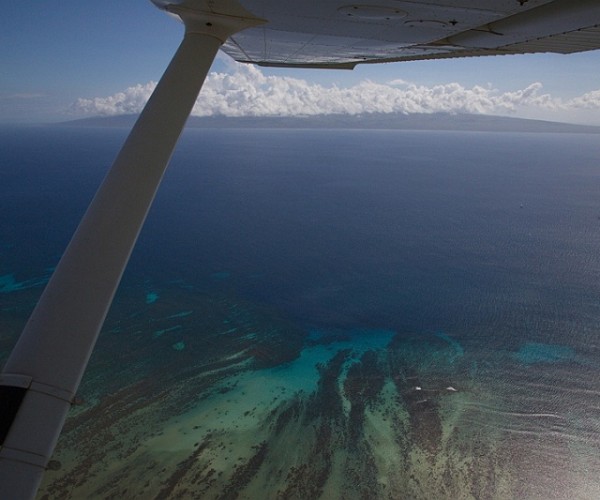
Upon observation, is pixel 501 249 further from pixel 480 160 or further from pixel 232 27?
pixel 480 160

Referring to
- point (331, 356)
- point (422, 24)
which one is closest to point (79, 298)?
point (422, 24)

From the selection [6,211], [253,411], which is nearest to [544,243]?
[253,411]

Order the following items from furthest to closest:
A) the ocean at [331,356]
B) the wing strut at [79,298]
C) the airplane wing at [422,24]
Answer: the ocean at [331,356] → the airplane wing at [422,24] → the wing strut at [79,298]

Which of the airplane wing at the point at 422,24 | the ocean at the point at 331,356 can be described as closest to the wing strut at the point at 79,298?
the ocean at the point at 331,356

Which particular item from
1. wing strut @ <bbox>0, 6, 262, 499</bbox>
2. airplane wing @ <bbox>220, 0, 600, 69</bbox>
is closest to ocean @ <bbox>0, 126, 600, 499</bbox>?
wing strut @ <bbox>0, 6, 262, 499</bbox>

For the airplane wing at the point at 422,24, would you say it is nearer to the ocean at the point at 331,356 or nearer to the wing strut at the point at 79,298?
the wing strut at the point at 79,298

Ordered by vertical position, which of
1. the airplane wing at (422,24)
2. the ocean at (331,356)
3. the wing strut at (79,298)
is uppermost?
the airplane wing at (422,24)
